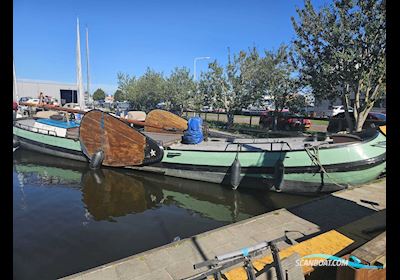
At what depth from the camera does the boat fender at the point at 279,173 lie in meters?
9.11

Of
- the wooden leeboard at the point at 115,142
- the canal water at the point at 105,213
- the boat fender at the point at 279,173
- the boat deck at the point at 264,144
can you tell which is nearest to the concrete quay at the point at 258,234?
the canal water at the point at 105,213

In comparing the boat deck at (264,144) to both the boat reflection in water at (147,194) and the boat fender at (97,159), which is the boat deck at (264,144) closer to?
the boat reflection in water at (147,194)

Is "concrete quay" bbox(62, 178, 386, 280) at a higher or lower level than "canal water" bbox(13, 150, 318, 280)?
higher

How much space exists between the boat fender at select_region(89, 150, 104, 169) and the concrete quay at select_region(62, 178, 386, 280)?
348 inches

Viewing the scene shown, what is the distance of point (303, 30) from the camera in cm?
1506

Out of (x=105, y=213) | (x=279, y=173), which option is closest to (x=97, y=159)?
(x=105, y=213)

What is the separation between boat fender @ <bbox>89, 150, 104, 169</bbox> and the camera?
12636 millimetres

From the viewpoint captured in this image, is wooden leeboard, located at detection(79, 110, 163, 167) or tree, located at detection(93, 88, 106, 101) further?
tree, located at detection(93, 88, 106, 101)

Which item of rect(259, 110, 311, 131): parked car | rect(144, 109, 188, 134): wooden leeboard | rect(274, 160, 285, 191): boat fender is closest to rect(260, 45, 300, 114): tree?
rect(259, 110, 311, 131): parked car

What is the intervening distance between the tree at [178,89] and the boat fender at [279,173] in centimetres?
2148

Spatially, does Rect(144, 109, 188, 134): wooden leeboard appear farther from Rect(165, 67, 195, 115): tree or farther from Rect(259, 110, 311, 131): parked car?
Rect(165, 67, 195, 115): tree

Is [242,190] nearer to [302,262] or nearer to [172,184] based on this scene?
[172,184]

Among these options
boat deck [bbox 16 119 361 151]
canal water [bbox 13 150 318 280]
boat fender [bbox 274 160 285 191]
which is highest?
boat deck [bbox 16 119 361 151]

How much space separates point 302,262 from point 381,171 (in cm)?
753
